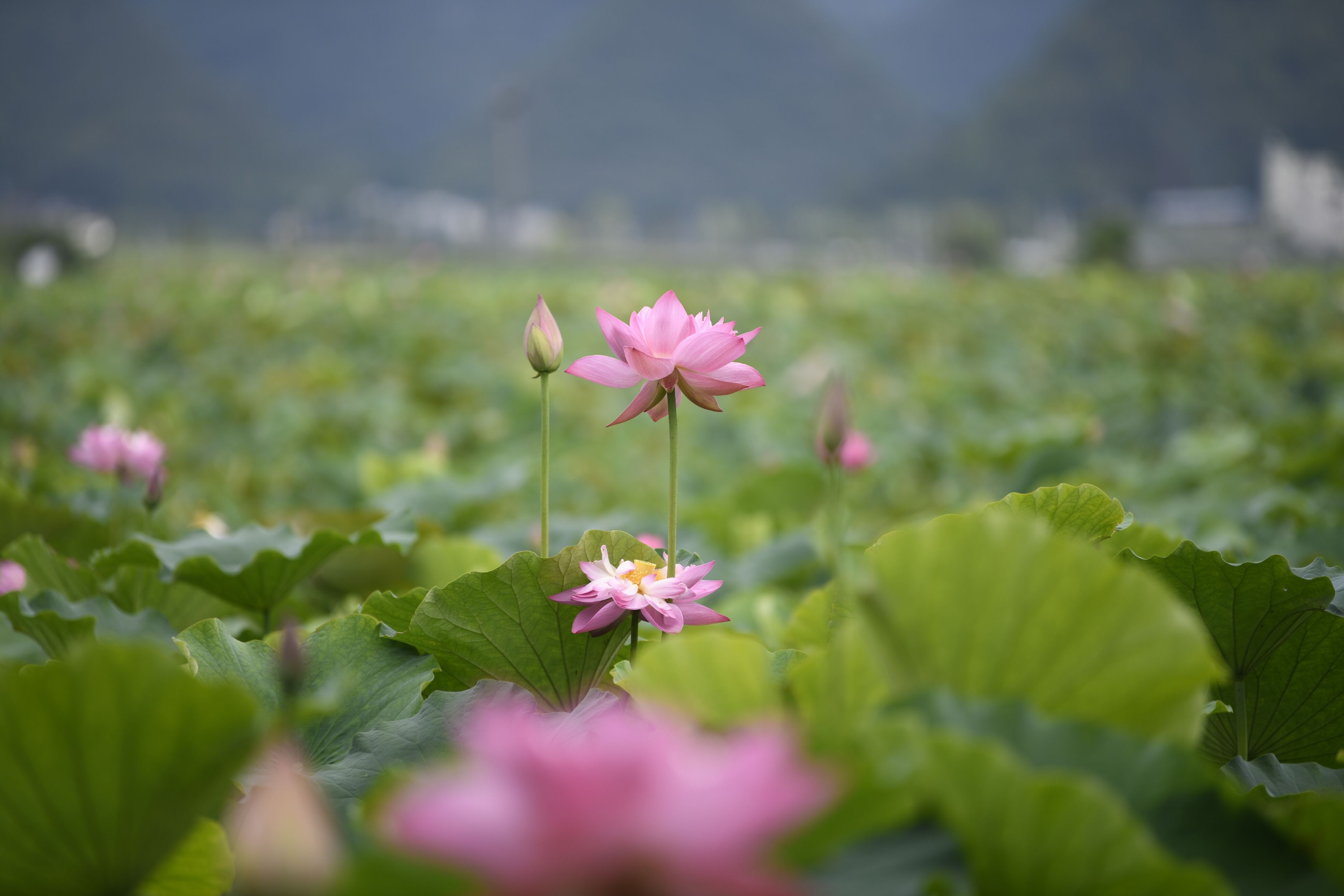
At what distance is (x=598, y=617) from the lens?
1.55 ft

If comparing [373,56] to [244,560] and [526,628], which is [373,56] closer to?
[244,560]

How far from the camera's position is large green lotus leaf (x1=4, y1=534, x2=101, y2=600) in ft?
2.39

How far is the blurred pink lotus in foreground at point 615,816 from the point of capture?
19 cm

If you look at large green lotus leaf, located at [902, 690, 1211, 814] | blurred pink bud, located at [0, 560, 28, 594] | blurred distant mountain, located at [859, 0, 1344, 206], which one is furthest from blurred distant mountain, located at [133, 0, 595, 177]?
large green lotus leaf, located at [902, 690, 1211, 814]

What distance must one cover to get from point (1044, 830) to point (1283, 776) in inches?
10.5

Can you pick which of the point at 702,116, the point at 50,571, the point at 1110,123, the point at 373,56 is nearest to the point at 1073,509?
the point at 50,571

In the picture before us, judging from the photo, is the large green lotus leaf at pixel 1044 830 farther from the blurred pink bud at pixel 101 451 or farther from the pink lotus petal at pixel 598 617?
the blurred pink bud at pixel 101 451

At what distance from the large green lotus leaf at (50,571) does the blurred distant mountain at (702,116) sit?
78.2 m

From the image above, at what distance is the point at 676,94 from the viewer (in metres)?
85.6

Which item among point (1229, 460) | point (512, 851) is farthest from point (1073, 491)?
point (1229, 460)

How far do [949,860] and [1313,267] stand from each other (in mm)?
13706

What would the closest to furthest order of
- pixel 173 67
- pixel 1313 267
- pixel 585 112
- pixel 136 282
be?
1. pixel 136 282
2. pixel 1313 267
3. pixel 173 67
4. pixel 585 112

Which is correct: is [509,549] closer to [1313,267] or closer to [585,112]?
A: [1313,267]

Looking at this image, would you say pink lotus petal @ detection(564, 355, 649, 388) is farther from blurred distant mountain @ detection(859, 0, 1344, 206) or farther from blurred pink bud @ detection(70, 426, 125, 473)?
blurred distant mountain @ detection(859, 0, 1344, 206)
